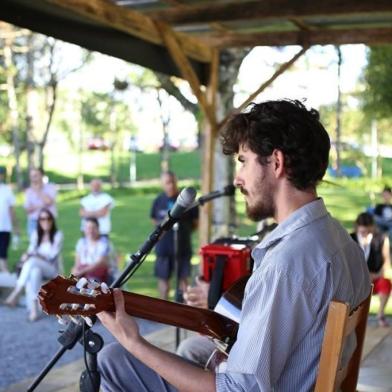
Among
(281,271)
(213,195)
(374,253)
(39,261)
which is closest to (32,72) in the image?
(39,261)

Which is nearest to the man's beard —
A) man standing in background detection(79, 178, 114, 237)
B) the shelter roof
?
the shelter roof

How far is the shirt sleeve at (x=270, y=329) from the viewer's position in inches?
61.1

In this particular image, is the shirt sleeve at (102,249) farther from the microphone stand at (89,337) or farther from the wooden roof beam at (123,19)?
the microphone stand at (89,337)

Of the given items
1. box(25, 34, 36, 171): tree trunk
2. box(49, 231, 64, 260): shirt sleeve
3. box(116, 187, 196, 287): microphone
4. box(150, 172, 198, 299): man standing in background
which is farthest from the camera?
box(25, 34, 36, 171): tree trunk

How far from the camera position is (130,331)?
169 cm

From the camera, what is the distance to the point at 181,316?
1.91 m

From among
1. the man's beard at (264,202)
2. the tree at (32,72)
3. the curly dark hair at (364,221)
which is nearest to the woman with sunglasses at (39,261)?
the curly dark hair at (364,221)

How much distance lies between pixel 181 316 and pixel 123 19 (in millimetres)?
4074

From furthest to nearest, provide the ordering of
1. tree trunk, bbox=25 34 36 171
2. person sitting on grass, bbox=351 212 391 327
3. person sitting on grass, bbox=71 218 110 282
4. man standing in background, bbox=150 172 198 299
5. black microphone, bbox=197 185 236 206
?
tree trunk, bbox=25 34 36 171 → man standing in background, bbox=150 172 198 299 → person sitting on grass, bbox=71 218 110 282 → person sitting on grass, bbox=351 212 391 327 → black microphone, bbox=197 185 236 206

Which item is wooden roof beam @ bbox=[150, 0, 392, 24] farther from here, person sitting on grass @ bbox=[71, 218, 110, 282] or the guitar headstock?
the guitar headstock

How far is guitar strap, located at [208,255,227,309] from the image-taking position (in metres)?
2.94

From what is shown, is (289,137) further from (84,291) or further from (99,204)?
(99,204)

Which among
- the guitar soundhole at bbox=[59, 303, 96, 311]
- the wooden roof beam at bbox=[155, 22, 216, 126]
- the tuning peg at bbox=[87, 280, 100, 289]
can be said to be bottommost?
the guitar soundhole at bbox=[59, 303, 96, 311]

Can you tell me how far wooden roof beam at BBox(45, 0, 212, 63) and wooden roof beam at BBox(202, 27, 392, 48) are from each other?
288mm
